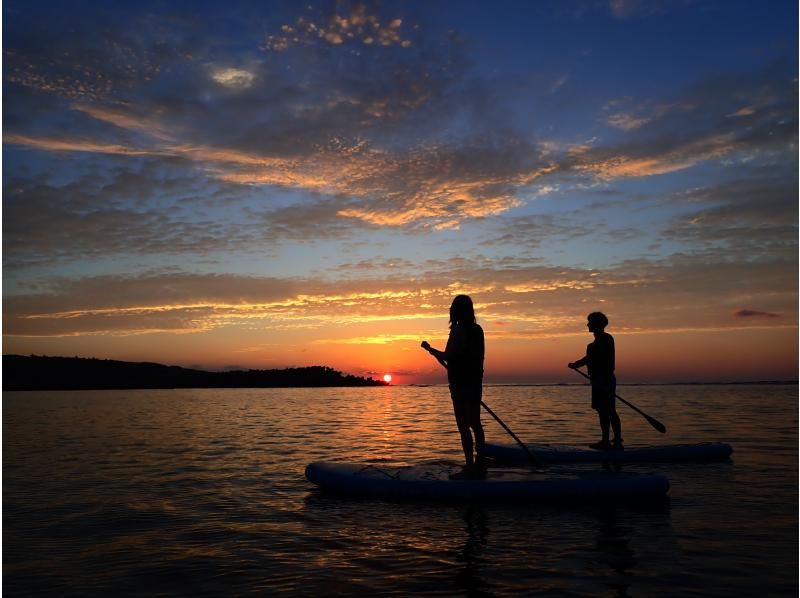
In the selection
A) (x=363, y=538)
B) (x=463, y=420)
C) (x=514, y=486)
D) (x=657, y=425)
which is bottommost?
(x=363, y=538)

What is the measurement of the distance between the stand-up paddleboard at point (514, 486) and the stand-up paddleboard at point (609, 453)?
2.85 metres

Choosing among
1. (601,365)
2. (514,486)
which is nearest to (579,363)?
(601,365)

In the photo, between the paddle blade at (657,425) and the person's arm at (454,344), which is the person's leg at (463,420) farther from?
the paddle blade at (657,425)

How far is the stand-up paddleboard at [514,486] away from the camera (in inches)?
388

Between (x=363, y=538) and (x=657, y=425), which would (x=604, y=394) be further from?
(x=363, y=538)

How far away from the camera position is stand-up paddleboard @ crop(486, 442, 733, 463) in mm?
13445

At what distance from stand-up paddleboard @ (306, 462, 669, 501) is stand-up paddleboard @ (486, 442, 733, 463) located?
2852 mm

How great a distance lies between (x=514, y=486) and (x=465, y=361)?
2.15 meters

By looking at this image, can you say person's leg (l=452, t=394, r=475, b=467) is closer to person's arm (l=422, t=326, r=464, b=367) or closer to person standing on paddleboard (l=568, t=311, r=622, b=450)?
person's arm (l=422, t=326, r=464, b=367)

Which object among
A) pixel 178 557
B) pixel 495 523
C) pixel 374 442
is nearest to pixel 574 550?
pixel 495 523

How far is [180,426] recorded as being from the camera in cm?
2848

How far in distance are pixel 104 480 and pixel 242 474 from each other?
9.41 feet

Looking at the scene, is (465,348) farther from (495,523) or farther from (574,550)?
(574,550)

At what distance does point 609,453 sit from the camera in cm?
1379
